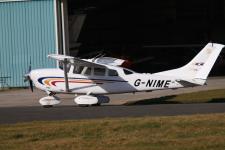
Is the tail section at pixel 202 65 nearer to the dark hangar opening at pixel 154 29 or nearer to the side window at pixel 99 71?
the side window at pixel 99 71

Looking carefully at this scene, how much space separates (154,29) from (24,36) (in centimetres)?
2374

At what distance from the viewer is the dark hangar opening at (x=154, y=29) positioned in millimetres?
52703

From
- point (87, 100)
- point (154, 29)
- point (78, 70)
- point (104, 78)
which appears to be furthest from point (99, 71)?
point (154, 29)

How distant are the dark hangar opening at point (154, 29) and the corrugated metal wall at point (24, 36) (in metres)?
16.1

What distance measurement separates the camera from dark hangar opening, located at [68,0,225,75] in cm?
5270

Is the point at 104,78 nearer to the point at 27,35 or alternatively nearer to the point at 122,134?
the point at 122,134

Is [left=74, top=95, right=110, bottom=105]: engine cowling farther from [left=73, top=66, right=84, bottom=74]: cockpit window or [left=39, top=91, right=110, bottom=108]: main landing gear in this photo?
[left=73, top=66, right=84, bottom=74]: cockpit window

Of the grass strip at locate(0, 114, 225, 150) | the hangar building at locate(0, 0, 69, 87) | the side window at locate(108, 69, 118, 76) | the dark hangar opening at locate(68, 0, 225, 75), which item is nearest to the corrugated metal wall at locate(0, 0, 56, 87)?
the hangar building at locate(0, 0, 69, 87)

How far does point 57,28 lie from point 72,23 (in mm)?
10283

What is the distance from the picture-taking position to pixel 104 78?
23.3 m

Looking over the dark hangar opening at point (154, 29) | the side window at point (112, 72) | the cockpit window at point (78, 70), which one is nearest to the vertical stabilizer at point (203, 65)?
the side window at point (112, 72)

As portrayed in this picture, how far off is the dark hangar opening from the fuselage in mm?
27431

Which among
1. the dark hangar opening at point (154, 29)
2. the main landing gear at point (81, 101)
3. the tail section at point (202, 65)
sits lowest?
the dark hangar opening at point (154, 29)

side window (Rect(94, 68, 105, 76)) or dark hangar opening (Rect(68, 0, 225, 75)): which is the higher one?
side window (Rect(94, 68, 105, 76))
